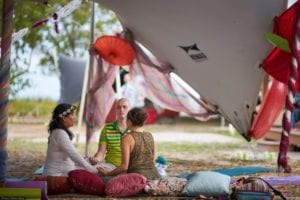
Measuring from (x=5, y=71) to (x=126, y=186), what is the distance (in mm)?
1297

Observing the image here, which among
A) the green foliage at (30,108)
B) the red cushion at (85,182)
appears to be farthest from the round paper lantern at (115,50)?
the green foliage at (30,108)

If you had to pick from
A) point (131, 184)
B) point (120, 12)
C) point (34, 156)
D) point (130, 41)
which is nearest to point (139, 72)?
point (130, 41)

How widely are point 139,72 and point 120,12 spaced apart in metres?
1.53

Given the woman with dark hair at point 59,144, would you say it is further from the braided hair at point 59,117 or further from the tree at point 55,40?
the tree at point 55,40

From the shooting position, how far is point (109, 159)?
4.96m

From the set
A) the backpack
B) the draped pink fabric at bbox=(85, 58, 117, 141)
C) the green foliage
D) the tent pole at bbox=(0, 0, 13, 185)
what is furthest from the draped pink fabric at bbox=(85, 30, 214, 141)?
the green foliage

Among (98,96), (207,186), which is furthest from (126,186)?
(98,96)

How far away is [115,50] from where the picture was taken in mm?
7043

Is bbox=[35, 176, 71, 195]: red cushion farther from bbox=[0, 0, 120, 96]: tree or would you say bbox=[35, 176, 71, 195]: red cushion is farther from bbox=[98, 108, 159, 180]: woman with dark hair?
bbox=[0, 0, 120, 96]: tree

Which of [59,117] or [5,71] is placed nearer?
[5,71]

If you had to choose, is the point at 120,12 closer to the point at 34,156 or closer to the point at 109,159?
the point at 109,159

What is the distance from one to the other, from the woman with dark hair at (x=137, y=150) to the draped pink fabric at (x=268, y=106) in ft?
9.91

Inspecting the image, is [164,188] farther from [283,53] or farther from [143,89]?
[143,89]

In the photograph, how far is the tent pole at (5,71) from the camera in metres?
3.68
